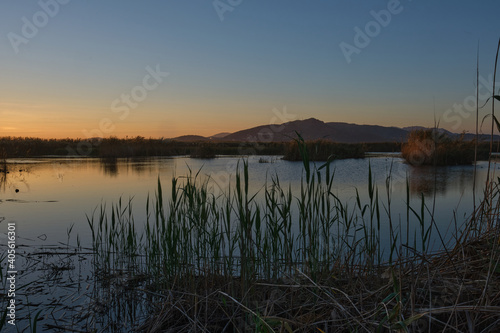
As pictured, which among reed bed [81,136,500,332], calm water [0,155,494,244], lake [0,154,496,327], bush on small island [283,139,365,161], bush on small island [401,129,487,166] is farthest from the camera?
bush on small island [283,139,365,161]

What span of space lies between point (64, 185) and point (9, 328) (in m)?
7.34

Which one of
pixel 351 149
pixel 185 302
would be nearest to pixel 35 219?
pixel 185 302

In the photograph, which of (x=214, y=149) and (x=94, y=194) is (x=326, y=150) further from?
(x=94, y=194)

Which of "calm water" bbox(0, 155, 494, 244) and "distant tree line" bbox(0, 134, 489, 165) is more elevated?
"distant tree line" bbox(0, 134, 489, 165)

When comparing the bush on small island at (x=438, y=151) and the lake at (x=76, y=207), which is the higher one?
the bush on small island at (x=438, y=151)

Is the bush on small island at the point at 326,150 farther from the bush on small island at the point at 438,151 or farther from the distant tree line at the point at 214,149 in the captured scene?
the bush on small island at the point at 438,151

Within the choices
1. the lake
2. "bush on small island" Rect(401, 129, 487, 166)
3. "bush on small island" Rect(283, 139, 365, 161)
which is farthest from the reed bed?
"bush on small island" Rect(283, 139, 365, 161)

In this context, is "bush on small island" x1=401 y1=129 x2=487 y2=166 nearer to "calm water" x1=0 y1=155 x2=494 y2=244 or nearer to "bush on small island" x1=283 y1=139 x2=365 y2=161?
"calm water" x1=0 y1=155 x2=494 y2=244

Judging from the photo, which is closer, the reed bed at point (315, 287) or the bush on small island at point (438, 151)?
the reed bed at point (315, 287)

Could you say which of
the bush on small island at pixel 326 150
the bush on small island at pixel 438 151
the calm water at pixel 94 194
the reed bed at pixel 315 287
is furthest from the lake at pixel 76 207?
the bush on small island at pixel 326 150

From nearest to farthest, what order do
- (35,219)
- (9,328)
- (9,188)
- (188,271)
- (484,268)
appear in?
(484,268), (9,328), (188,271), (35,219), (9,188)

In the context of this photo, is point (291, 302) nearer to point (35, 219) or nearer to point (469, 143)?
point (35, 219)

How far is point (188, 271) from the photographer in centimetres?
281

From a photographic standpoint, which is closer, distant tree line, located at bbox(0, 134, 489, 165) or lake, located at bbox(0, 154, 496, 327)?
lake, located at bbox(0, 154, 496, 327)
